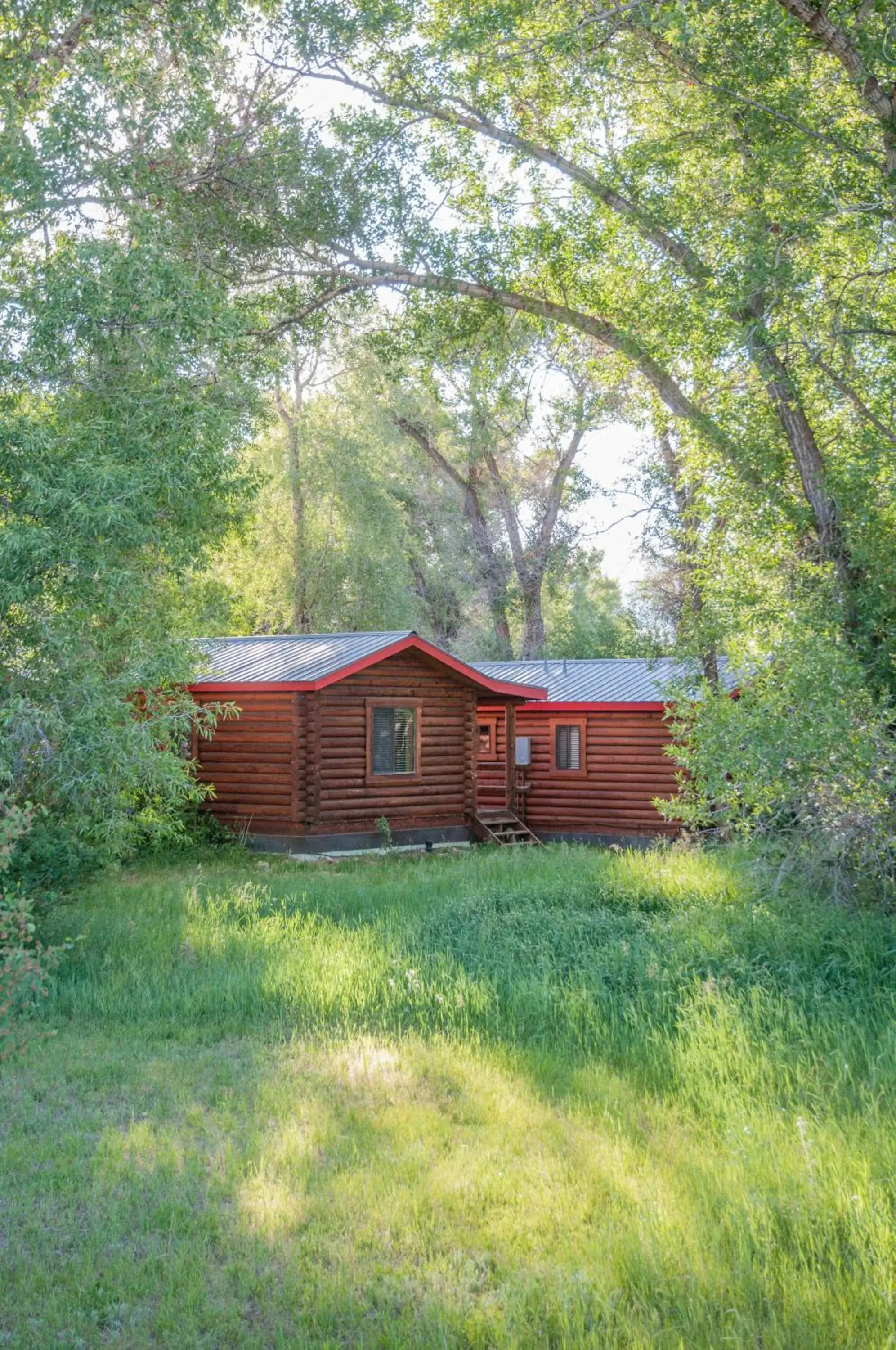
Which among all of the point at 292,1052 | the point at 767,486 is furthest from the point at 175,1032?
the point at 767,486

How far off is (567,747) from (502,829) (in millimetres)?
2276

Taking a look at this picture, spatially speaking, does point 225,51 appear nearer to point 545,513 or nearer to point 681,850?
point 681,850

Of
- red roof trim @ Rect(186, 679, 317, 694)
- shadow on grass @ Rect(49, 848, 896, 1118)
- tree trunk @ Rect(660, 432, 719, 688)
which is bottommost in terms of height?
shadow on grass @ Rect(49, 848, 896, 1118)

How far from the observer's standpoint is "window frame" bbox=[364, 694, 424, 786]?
18703 millimetres

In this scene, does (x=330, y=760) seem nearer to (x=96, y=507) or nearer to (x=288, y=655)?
(x=288, y=655)

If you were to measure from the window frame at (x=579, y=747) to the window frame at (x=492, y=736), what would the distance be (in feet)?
4.69

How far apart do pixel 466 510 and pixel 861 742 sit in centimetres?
2571

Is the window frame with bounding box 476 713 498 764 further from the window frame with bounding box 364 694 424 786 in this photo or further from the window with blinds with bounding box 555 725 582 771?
the window frame with bounding box 364 694 424 786

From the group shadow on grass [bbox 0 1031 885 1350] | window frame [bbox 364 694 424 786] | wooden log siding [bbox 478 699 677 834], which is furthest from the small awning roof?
shadow on grass [bbox 0 1031 885 1350]

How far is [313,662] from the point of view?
733 inches

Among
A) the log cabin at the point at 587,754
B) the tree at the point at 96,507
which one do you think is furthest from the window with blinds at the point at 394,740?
the tree at the point at 96,507

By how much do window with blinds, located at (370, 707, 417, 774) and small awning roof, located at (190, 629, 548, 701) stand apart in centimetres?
108

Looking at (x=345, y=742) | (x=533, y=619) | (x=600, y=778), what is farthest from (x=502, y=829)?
(x=533, y=619)

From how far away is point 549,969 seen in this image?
8336 mm
